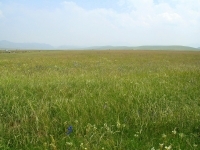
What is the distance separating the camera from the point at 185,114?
5059 mm

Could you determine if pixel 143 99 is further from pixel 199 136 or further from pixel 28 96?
pixel 28 96

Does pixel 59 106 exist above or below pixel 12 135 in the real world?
above

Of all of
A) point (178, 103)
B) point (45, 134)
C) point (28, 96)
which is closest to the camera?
point (45, 134)

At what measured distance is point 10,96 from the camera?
6090mm

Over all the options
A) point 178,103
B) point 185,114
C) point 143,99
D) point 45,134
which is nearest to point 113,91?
point 143,99

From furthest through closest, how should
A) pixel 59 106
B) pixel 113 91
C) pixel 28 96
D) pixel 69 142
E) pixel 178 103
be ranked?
1. pixel 113 91
2. pixel 28 96
3. pixel 178 103
4. pixel 59 106
5. pixel 69 142

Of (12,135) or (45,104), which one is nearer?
(12,135)

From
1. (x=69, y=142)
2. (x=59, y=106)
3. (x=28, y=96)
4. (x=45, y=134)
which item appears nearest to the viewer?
(x=69, y=142)

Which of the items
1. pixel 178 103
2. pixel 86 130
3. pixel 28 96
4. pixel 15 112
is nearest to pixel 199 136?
pixel 178 103

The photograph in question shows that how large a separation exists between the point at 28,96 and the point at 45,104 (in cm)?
113

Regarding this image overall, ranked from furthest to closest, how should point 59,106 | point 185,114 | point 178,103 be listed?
point 178,103
point 59,106
point 185,114

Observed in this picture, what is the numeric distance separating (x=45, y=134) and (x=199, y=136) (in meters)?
3.20

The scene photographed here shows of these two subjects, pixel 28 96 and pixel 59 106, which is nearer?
pixel 59 106

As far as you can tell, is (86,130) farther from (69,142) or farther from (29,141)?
(29,141)
